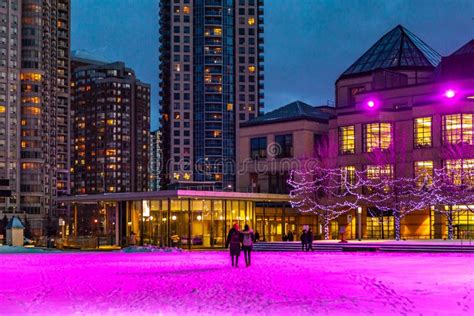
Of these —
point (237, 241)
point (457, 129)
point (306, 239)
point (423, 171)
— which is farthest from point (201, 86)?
point (237, 241)

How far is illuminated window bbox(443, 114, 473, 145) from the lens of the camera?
6750 centimetres

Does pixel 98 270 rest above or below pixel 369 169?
below

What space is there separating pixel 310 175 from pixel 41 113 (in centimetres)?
9354

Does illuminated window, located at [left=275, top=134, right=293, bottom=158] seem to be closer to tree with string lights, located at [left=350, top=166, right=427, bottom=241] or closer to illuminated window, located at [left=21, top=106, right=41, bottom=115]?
tree with string lights, located at [left=350, top=166, right=427, bottom=241]

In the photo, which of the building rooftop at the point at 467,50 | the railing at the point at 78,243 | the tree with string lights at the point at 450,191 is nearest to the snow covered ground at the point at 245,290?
the railing at the point at 78,243

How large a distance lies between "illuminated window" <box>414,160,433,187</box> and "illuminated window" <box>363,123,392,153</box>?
363 centimetres

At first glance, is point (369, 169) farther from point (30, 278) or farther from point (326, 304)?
point (326, 304)

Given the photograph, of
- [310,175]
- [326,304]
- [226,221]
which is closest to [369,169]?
[310,175]

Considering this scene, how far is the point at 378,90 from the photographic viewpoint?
8056 centimetres

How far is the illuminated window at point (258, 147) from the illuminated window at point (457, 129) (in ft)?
71.0

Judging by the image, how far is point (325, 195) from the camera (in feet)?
252

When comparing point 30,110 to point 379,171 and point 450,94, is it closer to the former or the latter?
point 379,171

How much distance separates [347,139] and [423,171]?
8736mm

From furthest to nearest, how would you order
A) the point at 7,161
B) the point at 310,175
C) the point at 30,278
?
the point at 7,161 → the point at 310,175 → the point at 30,278
